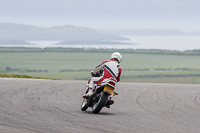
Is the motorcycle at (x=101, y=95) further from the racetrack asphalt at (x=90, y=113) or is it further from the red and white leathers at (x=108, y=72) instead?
the racetrack asphalt at (x=90, y=113)

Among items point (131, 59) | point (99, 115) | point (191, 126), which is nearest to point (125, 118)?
point (99, 115)

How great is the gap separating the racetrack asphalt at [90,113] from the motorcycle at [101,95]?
257 millimetres

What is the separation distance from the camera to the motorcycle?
1444 centimetres

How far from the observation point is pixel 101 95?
1448 cm

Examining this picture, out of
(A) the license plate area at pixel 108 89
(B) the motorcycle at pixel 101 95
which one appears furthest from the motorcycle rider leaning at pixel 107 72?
(A) the license plate area at pixel 108 89

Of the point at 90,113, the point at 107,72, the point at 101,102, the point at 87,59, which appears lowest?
the point at 90,113

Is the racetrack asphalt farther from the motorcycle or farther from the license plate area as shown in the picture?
the license plate area

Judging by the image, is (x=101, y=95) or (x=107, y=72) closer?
(x=101, y=95)

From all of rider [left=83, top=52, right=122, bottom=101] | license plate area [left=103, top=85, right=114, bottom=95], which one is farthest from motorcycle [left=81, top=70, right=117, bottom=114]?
rider [left=83, top=52, right=122, bottom=101]

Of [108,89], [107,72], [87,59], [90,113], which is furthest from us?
[87,59]

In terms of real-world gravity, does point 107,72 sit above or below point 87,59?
below

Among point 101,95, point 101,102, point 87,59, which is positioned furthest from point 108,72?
point 87,59

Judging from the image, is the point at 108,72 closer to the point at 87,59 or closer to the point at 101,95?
the point at 101,95

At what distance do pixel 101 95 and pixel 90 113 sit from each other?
61 cm
